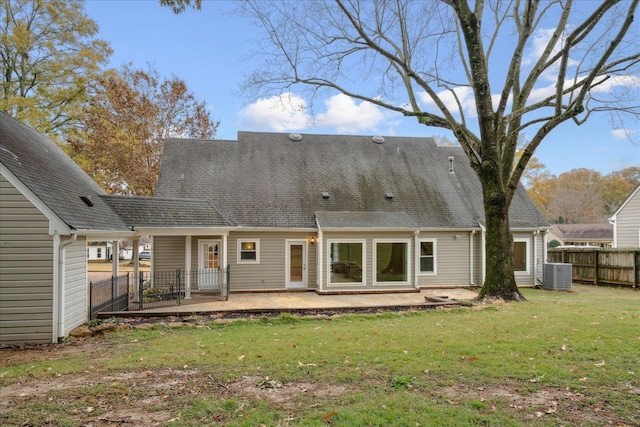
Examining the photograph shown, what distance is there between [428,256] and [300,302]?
6.54 m

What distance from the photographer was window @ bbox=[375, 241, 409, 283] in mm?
15469

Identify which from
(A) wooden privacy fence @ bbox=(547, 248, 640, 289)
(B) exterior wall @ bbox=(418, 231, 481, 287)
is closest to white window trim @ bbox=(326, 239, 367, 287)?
(B) exterior wall @ bbox=(418, 231, 481, 287)

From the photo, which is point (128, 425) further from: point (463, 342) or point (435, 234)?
point (435, 234)

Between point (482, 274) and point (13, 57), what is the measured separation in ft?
90.9

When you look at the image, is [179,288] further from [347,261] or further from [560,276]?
[560,276]

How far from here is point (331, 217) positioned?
1570cm

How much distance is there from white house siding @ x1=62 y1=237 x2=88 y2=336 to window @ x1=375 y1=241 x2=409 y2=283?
9.89m

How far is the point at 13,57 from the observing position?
22.5m

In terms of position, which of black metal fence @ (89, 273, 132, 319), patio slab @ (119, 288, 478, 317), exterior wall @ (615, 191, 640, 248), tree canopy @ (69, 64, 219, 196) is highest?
tree canopy @ (69, 64, 219, 196)

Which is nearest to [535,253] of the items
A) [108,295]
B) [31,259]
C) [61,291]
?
[108,295]

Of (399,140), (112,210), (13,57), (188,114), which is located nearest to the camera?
(112,210)

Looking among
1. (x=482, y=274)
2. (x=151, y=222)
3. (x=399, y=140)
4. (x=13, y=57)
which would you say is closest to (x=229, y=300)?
(x=151, y=222)

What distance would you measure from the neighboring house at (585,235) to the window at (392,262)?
104 ft

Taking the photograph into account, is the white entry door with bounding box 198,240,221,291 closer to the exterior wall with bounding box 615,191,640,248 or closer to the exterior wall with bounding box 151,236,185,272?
the exterior wall with bounding box 151,236,185,272
